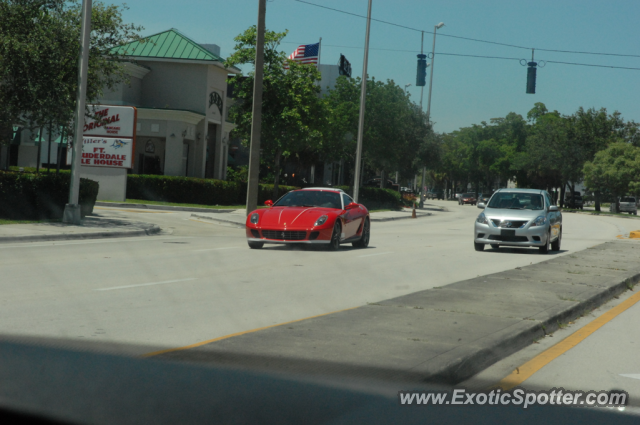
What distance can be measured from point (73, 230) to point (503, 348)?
14.3m

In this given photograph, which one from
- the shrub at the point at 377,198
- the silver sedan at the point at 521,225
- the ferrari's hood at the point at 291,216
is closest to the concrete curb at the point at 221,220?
the ferrari's hood at the point at 291,216

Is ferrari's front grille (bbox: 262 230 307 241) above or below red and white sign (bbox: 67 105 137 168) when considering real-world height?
below

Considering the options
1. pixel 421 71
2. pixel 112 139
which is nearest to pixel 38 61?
pixel 112 139

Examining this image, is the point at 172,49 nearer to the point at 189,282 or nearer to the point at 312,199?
the point at 312,199

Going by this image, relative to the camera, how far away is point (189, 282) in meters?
10.2

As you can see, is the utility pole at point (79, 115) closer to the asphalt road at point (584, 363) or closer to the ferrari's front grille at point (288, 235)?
the ferrari's front grille at point (288, 235)

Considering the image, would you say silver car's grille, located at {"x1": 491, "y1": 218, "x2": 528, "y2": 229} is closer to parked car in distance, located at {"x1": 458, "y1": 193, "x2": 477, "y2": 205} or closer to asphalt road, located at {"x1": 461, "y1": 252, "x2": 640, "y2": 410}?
asphalt road, located at {"x1": 461, "y1": 252, "x2": 640, "y2": 410}

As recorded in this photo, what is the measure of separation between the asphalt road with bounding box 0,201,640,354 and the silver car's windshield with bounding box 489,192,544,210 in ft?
4.10

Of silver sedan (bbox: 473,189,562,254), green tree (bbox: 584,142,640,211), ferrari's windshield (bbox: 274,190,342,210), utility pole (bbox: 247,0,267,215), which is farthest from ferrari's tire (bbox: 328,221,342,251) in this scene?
green tree (bbox: 584,142,640,211)

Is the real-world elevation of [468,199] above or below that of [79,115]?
below

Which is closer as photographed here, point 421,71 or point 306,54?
point 421,71

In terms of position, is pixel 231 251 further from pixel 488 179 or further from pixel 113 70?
pixel 488 179

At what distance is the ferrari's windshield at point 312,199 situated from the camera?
54.7ft

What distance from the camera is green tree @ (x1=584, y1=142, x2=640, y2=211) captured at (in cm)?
6391
